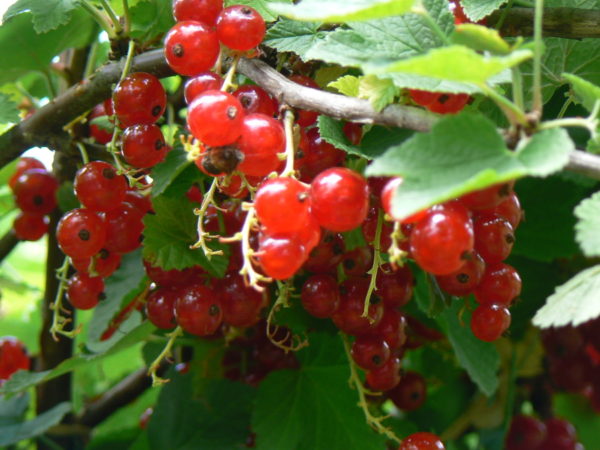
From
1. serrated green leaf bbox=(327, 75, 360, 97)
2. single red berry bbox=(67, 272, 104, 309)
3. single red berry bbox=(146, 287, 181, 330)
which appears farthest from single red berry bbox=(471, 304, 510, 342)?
single red berry bbox=(67, 272, 104, 309)

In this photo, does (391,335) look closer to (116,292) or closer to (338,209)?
(338,209)

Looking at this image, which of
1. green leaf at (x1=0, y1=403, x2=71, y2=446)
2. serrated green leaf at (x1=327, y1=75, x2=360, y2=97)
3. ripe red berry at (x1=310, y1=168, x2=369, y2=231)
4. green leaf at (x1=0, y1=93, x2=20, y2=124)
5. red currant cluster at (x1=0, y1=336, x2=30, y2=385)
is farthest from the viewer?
red currant cluster at (x1=0, y1=336, x2=30, y2=385)

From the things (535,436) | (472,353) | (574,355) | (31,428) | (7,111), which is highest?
(7,111)

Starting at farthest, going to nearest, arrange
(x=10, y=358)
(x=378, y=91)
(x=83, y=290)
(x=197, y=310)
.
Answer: (x=10, y=358)
(x=83, y=290)
(x=197, y=310)
(x=378, y=91)

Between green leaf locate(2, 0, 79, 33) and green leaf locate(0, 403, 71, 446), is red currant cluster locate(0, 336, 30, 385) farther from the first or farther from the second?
green leaf locate(2, 0, 79, 33)

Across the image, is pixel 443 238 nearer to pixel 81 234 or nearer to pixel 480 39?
pixel 480 39

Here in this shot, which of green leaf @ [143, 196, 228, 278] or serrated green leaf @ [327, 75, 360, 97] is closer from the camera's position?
serrated green leaf @ [327, 75, 360, 97]

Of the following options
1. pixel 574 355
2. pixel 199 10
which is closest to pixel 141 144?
pixel 199 10
